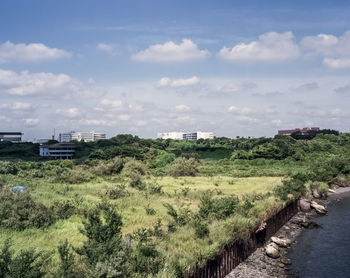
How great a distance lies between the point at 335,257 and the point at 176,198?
19563mm

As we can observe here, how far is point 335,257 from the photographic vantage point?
23.2 metres

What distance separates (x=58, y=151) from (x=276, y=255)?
127733 mm

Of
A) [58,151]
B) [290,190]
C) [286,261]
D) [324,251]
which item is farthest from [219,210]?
[58,151]

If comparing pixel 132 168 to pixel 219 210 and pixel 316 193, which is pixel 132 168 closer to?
pixel 316 193

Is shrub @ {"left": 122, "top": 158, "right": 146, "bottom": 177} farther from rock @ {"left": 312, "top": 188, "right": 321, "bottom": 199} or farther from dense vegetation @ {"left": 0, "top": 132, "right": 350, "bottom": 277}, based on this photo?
rock @ {"left": 312, "top": 188, "right": 321, "bottom": 199}

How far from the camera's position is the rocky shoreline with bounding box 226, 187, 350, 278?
64.3ft

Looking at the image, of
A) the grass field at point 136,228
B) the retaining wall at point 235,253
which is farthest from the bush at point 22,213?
the retaining wall at point 235,253

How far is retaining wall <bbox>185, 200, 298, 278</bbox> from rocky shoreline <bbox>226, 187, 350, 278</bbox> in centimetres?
41

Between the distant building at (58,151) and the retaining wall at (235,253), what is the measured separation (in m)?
121

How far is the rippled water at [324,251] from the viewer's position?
20.8m

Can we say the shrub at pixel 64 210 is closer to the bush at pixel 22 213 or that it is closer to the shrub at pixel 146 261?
the bush at pixel 22 213

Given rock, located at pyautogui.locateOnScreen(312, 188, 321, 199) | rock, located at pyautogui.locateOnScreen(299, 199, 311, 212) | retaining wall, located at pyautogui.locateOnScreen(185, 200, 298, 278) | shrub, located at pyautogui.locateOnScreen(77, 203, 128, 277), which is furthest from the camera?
rock, located at pyautogui.locateOnScreen(312, 188, 321, 199)

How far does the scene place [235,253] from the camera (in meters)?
19.8

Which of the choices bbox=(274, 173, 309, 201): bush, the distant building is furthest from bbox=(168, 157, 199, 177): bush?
the distant building
